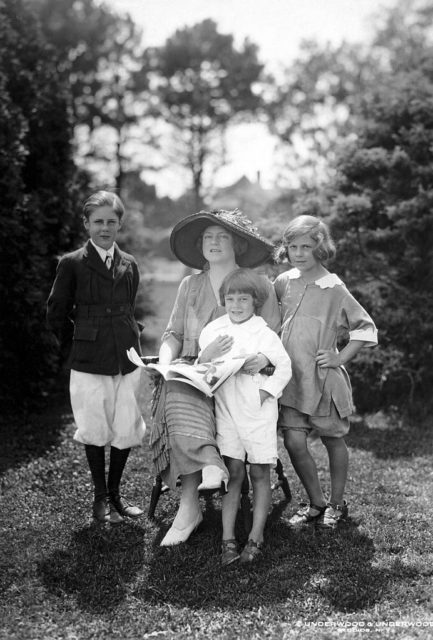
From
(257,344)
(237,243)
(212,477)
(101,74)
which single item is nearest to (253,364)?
(257,344)

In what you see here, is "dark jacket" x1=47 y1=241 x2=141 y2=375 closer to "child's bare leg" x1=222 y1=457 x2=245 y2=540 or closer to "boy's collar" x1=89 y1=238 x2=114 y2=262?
"boy's collar" x1=89 y1=238 x2=114 y2=262

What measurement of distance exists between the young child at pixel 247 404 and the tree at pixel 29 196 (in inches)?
135

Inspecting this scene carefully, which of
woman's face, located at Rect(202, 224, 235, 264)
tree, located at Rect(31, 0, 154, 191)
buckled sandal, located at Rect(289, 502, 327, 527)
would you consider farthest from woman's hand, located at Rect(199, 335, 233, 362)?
tree, located at Rect(31, 0, 154, 191)

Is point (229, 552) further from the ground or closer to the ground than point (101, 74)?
closer to the ground

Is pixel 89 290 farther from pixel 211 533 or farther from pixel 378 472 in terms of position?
pixel 378 472

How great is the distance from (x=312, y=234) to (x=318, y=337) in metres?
0.67

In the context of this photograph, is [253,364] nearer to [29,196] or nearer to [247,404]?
[247,404]

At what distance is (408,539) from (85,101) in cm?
2519

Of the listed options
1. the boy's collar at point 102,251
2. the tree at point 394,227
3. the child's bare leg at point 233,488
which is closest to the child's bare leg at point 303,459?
the child's bare leg at point 233,488

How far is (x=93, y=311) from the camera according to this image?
4.32 meters

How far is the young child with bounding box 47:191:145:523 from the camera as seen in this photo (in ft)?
14.0

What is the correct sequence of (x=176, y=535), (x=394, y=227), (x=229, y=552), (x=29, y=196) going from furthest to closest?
(x=394, y=227) → (x=29, y=196) → (x=176, y=535) → (x=229, y=552)

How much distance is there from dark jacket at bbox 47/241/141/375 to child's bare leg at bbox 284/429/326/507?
1.18 m

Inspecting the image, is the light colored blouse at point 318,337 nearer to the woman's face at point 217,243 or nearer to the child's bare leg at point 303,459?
the child's bare leg at point 303,459
